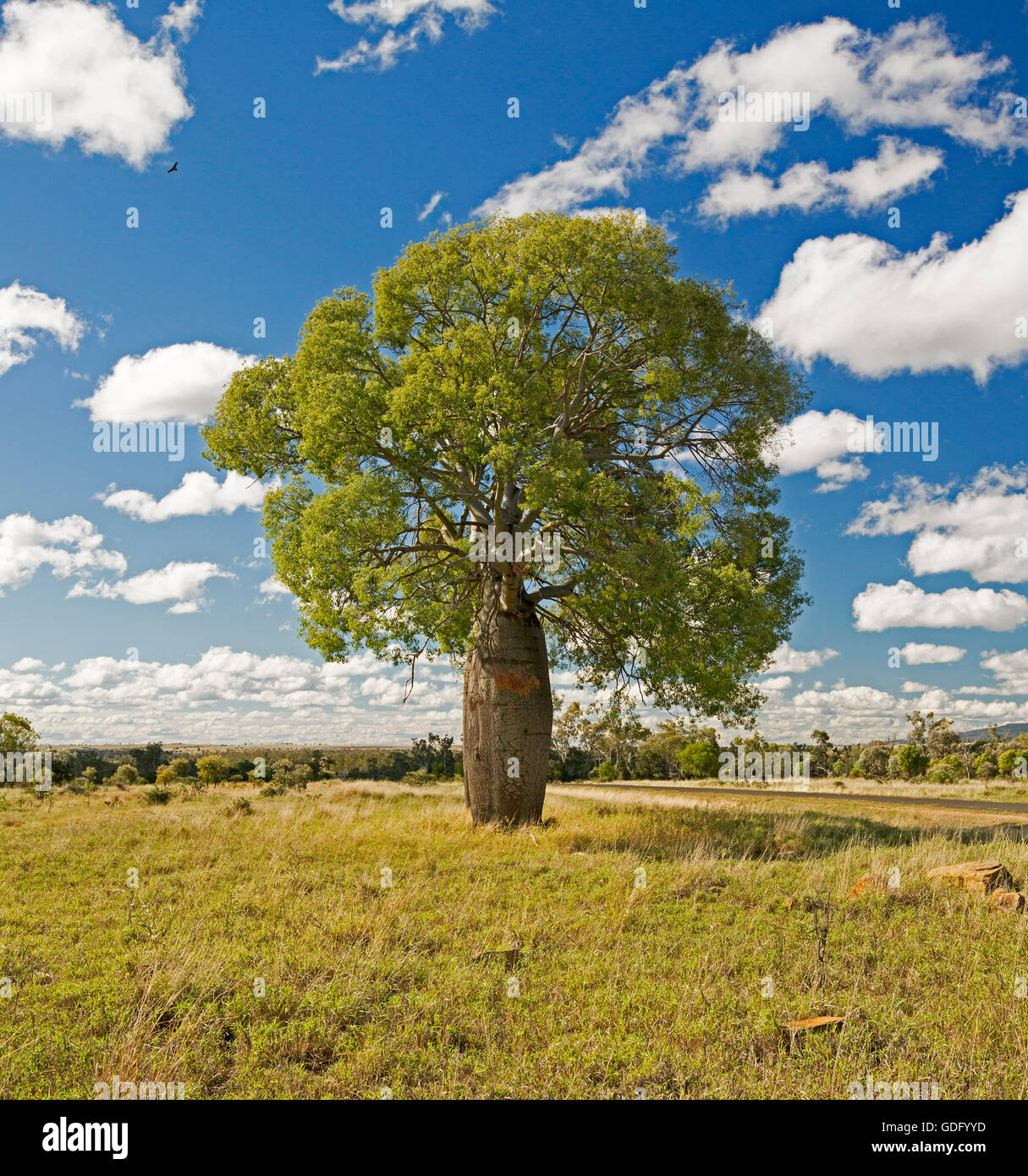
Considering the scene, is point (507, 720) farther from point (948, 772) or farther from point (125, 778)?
point (948, 772)

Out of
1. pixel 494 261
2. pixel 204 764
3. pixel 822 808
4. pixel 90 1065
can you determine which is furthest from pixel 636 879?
pixel 204 764

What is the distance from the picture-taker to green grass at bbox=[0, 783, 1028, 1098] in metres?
4.79

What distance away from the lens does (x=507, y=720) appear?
15.9 metres

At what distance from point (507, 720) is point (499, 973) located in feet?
31.1

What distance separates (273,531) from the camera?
52.3ft

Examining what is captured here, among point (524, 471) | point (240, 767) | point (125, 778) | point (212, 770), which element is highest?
point (524, 471)

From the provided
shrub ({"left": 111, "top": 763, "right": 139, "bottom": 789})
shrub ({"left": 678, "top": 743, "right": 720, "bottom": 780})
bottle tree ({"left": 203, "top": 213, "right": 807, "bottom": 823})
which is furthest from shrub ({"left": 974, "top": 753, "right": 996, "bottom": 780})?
shrub ({"left": 111, "top": 763, "right": 139, "bottom": 789})

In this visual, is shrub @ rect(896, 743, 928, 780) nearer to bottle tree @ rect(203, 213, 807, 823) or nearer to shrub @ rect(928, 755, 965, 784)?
shrub @ rect(928, 755, 965, 784)

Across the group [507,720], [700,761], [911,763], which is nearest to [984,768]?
[911,763]

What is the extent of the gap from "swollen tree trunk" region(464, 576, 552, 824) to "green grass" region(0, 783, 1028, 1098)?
2.95m

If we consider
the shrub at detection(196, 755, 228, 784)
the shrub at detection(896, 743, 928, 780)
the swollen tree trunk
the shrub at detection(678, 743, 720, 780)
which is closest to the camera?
the swollen tree trunk

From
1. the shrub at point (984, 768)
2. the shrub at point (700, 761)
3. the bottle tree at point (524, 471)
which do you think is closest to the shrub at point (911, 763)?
the shrub at point (984, 768)

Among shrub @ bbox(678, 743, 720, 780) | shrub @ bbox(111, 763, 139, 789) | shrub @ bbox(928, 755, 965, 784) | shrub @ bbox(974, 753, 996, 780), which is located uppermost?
shrub @ bbox(111, 763, 139, 789)
